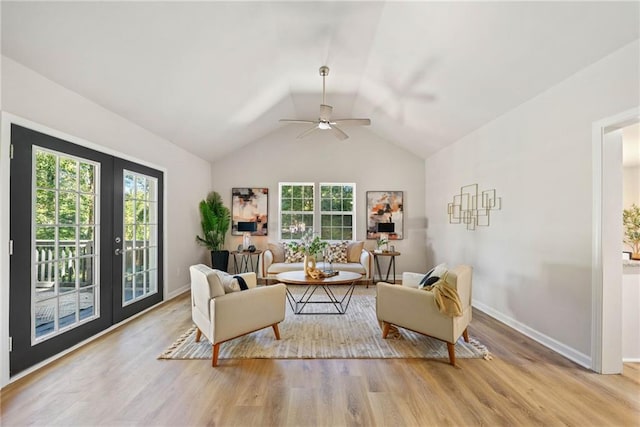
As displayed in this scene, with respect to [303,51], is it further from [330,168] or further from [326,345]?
[326,345]

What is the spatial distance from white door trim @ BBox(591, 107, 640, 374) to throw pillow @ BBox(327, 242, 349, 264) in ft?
12.4

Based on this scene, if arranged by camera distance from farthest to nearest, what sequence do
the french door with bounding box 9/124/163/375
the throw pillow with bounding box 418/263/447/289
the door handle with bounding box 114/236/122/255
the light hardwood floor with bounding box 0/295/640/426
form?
the door handle with bounding box 114/236/122/255, the throw pillow with bounding box 418/263/447/289, the french door with bounding box 9/124/163/375, the light hardwood floor with bounding box 0/295/640/426

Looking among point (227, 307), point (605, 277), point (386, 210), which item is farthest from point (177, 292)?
point (605, 277)

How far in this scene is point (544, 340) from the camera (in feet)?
9.76

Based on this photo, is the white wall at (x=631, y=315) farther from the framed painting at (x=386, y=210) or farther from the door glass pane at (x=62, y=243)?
the door glass pane at (x=62, y=243)

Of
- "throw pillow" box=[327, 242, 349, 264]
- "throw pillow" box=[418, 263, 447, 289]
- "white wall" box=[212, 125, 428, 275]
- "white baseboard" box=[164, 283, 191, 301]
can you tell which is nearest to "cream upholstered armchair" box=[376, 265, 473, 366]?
"throw pillow" box=[418, 263, 447, 289]

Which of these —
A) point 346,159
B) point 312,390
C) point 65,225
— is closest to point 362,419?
point 312,390

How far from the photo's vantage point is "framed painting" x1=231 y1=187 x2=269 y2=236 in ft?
20.7

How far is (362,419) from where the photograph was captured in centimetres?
187

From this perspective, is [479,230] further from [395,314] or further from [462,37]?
[462,37]

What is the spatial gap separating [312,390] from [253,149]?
5204 mm

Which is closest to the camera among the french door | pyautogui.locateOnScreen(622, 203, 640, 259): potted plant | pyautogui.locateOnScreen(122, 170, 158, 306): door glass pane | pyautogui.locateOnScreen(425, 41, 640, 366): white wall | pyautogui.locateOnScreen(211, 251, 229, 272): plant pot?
the french door

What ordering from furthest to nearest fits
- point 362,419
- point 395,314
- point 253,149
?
point 253,149, point 395,314, point 362,419

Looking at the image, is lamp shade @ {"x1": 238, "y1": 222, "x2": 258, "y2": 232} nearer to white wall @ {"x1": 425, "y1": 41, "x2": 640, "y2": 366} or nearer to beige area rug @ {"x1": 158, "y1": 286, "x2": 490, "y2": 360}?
beige area rug @ {"x1": 158, "y1": 286, "x2": 490, "y2": 360}
